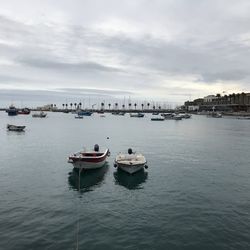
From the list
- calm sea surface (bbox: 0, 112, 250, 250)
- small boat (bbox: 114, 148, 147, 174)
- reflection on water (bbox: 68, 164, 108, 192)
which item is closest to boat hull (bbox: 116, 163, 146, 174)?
small boat (bbox: 114, 148, 147, 174)

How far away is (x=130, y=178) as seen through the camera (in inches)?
1725

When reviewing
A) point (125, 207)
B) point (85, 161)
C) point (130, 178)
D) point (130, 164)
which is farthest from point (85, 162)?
point (125, 207)

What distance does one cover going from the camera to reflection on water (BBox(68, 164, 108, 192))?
3880 centimetres

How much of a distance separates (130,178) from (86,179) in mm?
5948

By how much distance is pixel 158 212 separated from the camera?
2966cm

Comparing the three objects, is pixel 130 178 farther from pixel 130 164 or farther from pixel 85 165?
pixel 85 165

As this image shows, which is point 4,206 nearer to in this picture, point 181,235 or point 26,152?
point 181,235

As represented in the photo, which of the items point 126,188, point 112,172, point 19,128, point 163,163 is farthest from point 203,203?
point 19,128

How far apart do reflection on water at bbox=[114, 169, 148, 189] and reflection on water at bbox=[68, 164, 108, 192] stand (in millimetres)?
2226

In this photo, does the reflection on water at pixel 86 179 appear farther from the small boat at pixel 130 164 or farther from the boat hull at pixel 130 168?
the boat hull at pixel 130 168

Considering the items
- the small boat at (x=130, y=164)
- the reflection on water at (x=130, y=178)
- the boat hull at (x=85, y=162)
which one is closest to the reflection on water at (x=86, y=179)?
the boat hull at (x=85, y=162)

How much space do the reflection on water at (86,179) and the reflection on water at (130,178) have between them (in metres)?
2.23

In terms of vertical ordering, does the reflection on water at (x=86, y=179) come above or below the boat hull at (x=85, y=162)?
below

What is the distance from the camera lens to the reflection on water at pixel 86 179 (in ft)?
127
